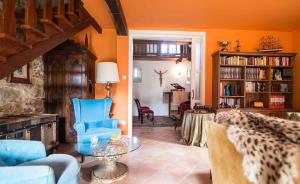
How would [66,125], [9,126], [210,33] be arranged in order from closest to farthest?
[9,126]
[66,125]
[210,33]

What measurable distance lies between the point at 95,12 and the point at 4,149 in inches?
113

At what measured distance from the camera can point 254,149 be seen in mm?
1040

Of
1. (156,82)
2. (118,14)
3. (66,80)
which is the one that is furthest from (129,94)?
(156,82)

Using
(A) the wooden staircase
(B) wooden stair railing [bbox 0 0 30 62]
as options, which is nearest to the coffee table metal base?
(A) the wooden staircase

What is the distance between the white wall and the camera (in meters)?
8.20

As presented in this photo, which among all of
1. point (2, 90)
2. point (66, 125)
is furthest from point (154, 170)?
point (2, 90)

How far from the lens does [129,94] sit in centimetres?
452

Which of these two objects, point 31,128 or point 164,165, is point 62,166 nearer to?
point 31,128

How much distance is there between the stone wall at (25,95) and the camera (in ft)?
9.38

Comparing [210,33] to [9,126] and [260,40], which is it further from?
[9,126]

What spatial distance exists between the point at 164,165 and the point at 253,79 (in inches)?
112

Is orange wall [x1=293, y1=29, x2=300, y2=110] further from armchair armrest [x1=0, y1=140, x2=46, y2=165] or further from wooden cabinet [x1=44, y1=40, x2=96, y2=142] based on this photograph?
armchair armrest [x1=0, y1=140, x2=46, y2=165]

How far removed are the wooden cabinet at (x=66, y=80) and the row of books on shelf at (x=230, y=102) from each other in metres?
3.05

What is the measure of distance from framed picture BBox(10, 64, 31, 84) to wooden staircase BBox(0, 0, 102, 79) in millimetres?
656
